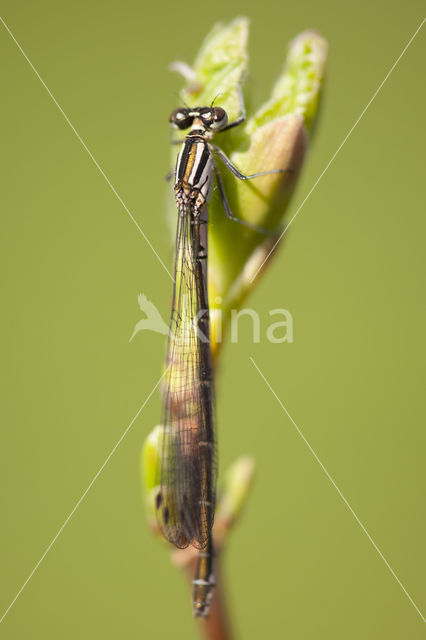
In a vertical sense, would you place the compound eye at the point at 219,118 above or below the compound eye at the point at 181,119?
below

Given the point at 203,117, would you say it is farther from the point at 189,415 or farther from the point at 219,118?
the point at 189,415

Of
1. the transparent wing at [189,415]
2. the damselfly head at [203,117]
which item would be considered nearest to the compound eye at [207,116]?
the damselfly head at [203,117]

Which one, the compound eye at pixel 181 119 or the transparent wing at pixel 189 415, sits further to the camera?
the compound eye at pixel 181 119

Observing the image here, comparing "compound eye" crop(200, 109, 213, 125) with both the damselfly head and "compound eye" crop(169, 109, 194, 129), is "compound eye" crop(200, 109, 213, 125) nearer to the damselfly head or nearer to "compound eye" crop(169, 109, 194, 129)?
the damselfly head

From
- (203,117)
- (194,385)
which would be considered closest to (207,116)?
(203,117)

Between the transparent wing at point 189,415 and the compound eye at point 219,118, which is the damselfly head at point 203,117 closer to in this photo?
the compound eye at point 219,118

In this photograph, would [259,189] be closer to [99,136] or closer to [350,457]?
[350,457]

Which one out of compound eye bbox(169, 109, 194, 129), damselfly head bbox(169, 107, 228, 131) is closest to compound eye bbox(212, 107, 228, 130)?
damselfly head bbox(169, 107, 228, 131)

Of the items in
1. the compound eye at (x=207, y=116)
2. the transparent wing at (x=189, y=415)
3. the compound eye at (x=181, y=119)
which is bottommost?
the transparent wing at (x=189, y=415)
